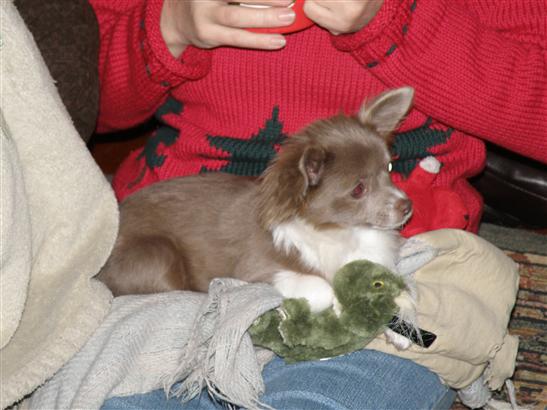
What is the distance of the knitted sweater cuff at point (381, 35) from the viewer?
1618 millimetres

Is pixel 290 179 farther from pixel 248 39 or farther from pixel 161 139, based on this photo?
pixel 161 139

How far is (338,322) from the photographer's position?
5.13ft

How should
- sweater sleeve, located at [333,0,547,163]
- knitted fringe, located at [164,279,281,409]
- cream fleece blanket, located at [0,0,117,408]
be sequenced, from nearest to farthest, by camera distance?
1. cream fleece blanket, located at [0,0,117,408]
2. knitted fringe, located at [164,279,281,409]
3. sweater sleeve, located at [333,0,547,163]

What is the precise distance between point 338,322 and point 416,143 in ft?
1.63

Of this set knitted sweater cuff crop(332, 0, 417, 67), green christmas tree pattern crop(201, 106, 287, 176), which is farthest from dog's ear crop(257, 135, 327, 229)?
knitted sweater cuff crop(332, 0, 417, 67)

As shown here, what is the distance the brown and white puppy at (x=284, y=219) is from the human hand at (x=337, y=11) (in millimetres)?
197

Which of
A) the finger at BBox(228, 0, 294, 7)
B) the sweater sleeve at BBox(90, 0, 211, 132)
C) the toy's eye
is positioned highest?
the finger at BBox(228, 0, 294, 7)

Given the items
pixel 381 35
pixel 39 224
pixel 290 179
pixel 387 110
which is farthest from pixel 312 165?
pixel 39 224

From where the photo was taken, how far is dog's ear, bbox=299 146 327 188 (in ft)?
A: 5.47

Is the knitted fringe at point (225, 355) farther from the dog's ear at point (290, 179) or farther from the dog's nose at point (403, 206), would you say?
the dog's nose at point (403, 206)

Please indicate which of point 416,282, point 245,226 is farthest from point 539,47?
point 245,226

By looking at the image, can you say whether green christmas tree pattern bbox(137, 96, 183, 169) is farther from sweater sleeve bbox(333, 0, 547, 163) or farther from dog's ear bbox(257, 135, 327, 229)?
sweater sleeve bbox(333, 0, 547, 163)

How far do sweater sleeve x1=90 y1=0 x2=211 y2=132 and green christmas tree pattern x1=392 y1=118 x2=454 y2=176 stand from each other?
46 centimetres

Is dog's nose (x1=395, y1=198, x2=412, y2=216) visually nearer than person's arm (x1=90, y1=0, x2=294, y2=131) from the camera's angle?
No
